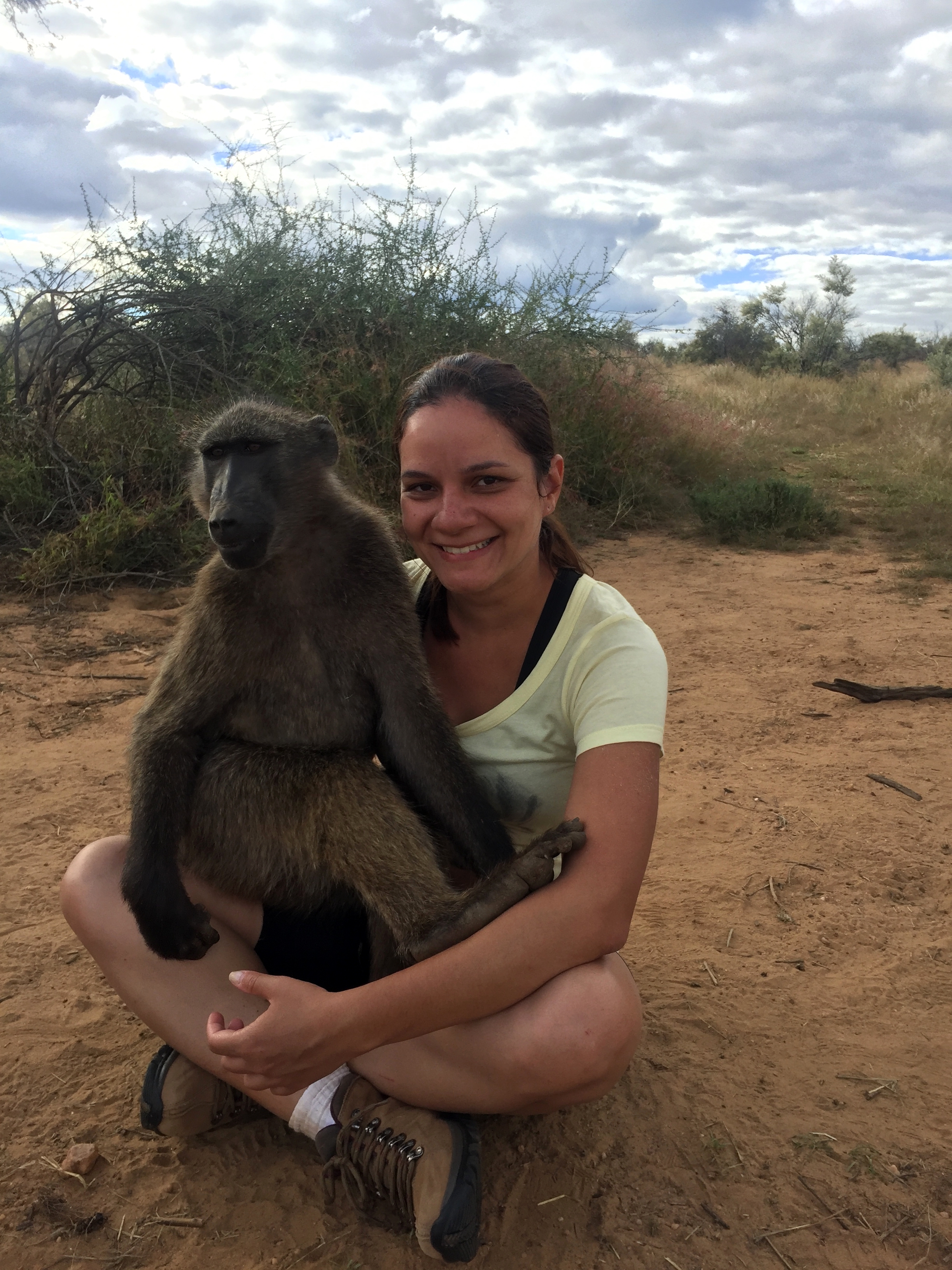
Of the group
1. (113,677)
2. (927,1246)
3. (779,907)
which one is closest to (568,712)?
(927,1246)

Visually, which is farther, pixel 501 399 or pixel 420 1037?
pixel 501 399

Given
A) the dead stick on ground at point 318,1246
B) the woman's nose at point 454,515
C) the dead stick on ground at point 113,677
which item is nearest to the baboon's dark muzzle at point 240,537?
the woman's nose at point 454,515

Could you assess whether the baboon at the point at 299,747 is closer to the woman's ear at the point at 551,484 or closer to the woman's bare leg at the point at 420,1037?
the woman's bare leg at the point at 420,1037

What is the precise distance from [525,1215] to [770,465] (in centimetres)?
921

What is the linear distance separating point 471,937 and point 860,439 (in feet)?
40.7

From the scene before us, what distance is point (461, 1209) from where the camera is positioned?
1.46 m

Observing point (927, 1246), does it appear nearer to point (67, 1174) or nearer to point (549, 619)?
point (549, 619)

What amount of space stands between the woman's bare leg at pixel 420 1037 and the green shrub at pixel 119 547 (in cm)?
399

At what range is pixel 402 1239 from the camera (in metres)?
1.54

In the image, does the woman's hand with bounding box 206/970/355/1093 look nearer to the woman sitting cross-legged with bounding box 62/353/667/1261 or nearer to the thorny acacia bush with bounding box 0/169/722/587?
the woman sitting cross-legged with bounding box 62/353/667/1261

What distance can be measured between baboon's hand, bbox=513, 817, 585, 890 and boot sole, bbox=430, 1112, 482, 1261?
47cm

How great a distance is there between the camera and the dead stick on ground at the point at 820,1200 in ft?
5.08

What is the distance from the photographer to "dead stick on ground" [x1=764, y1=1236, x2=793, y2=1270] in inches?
58.1

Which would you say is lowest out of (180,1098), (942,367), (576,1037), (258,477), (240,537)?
(180,1098)
